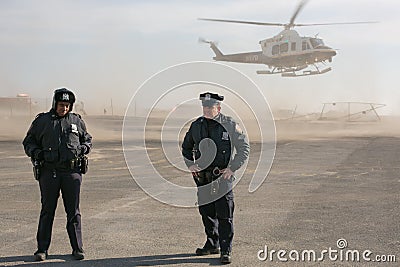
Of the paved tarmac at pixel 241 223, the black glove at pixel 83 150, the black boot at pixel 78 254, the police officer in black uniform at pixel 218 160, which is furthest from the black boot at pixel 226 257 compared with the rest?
the black glove at pixel 83 150

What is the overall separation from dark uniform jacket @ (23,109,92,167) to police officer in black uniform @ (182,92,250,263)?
132 cm

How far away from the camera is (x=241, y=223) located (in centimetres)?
763

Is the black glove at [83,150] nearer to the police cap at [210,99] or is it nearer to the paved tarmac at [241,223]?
the paved tarmac at [241,223]

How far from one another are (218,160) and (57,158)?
176 centimetres

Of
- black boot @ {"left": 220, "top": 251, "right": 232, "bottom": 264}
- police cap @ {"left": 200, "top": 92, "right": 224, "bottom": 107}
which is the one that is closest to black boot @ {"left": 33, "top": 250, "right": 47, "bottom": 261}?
black boot @ {"left": 220, "top": 251, "right": 232, "bottom": 264}

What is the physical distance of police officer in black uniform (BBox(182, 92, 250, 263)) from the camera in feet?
19.1

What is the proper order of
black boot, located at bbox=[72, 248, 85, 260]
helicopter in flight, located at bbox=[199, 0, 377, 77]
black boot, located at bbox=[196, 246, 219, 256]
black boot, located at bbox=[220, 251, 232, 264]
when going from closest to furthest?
black boot, located at bbox=[220, 251, 232, 264] < black boot, located at bbox=[72, 248, 85, 260] < black boot, located at bbox=[196, 246, 219, 256] < helicopter in flight, located at bbox=[199, 0, 377, 77]

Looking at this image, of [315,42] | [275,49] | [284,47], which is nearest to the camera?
[315,42]

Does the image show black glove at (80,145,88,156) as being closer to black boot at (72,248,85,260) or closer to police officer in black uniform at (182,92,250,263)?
black boot at (72,248,85,260)

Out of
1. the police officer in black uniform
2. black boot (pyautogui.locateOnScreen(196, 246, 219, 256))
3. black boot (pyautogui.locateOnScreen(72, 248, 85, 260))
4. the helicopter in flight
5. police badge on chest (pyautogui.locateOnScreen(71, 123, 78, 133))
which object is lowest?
black boot (pyautogui.locateOnScreen(196, 246, 219, 256))

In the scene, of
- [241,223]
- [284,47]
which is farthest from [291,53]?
[241,223]

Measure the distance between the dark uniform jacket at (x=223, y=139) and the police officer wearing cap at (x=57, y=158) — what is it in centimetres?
131

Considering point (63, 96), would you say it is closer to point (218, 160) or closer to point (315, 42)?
point (218, 160)

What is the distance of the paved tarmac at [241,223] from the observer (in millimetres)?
5906
